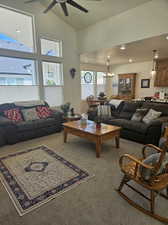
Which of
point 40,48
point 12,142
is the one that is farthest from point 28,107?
point 40,48

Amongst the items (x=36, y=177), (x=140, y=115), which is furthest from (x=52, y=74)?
(x=36, y=177)

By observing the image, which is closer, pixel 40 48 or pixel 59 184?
pixel 59 184

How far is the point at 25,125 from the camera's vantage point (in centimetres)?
384

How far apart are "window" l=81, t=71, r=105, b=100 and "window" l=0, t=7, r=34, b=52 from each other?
138 inches

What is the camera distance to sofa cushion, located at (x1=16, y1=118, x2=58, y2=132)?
378 cm

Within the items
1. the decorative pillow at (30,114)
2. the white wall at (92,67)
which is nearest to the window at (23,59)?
the decorative pillow at (30,114)

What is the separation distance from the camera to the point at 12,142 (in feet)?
12.0

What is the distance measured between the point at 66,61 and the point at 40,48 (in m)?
1.18

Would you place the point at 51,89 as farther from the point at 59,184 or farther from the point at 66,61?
the point at 59,184

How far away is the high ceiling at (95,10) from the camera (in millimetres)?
4062

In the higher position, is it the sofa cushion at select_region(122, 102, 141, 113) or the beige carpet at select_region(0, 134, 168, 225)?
the sofa cushion at select_region(122, 102, 141, 113)

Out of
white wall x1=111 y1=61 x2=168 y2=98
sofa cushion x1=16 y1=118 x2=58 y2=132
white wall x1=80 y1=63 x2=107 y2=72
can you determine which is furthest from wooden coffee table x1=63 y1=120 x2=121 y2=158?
white wall x1=111 y1=61 x2=168 y2=98

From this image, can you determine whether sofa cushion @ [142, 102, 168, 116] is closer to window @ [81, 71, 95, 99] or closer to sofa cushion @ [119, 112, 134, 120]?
sofa cushion @ [119, 112, 134, 120]

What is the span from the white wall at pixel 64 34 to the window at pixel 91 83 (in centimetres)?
151
